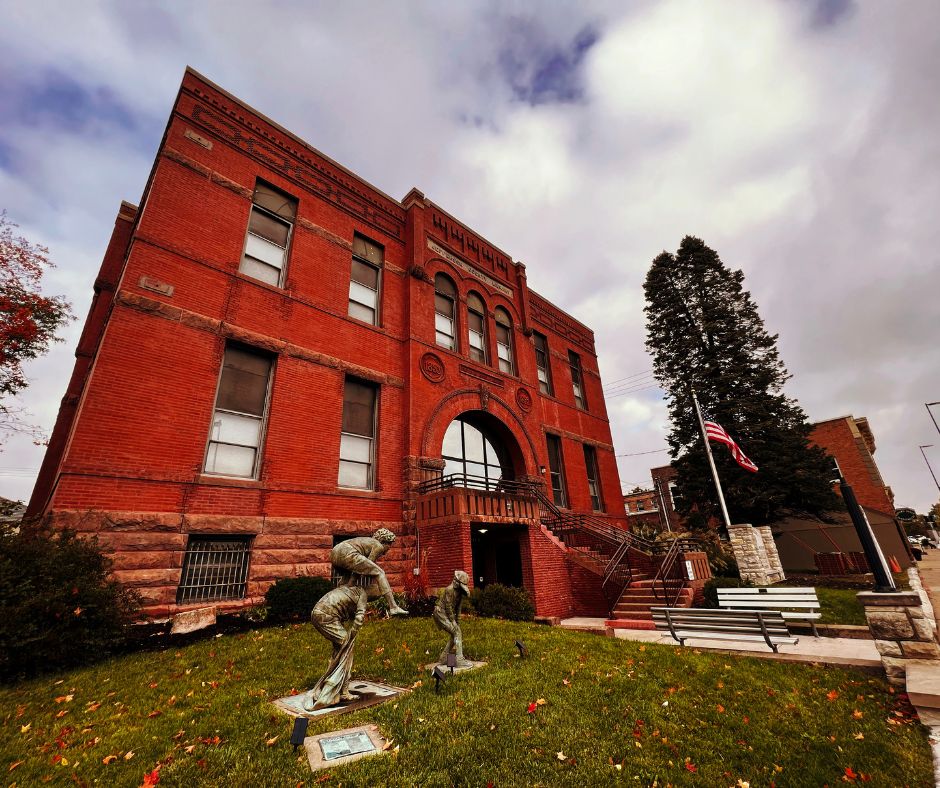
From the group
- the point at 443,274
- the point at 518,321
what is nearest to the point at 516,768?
the point at 443,274

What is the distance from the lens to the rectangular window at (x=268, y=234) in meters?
13.0

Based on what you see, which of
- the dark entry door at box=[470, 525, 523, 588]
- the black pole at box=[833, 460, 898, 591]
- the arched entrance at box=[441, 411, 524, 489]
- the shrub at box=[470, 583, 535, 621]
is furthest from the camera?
the arched entrance at box=[441, 411, 524, 489]

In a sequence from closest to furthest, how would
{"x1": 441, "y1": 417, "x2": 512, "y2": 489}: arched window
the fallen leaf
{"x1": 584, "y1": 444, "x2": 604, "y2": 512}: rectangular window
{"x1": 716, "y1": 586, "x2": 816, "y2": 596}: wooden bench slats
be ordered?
the fallen leaf
{"x1": 716, "y1": 586, "x2": 816, "y2": 596}: wooden bench slats
{"x1": 441, "y1": 417, "x2": 512, "y2": 489}: arched window
{"x1": 584, "y1": 444, "x2": 604, "y2": 512}: rectangular window

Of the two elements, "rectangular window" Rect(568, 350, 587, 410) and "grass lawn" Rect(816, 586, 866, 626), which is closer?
"grass lawn" Rect(816, 586, 866, 626)

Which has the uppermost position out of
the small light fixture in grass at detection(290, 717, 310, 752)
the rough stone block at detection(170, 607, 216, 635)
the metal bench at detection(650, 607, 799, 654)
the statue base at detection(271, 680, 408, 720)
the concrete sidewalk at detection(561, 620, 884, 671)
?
the rough stone block at detection(170, 607, 216, 635)

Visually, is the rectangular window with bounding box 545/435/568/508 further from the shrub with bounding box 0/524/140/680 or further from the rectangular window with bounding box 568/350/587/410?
the shrub with bounding box 0/524/140/680

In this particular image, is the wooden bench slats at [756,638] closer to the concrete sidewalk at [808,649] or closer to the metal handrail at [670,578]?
the concrete sidewalk at [808,649]

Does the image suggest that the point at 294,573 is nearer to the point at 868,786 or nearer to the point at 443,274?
the point at 868,786

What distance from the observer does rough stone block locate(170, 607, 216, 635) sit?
27.0 ft

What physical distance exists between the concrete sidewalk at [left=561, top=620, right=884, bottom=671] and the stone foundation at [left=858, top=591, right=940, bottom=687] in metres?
0.40

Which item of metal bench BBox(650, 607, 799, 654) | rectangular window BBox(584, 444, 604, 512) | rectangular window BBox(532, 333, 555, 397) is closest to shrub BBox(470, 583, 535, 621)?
metal bench BBox(650, 607, 799, 654)

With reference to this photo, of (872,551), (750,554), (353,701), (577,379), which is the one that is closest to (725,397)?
(577,379)

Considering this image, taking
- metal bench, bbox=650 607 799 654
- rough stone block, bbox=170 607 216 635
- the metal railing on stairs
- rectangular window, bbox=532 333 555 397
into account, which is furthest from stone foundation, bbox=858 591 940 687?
rectangular window, bbox=532 333 555 397

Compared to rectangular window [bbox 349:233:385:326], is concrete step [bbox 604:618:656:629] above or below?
below
